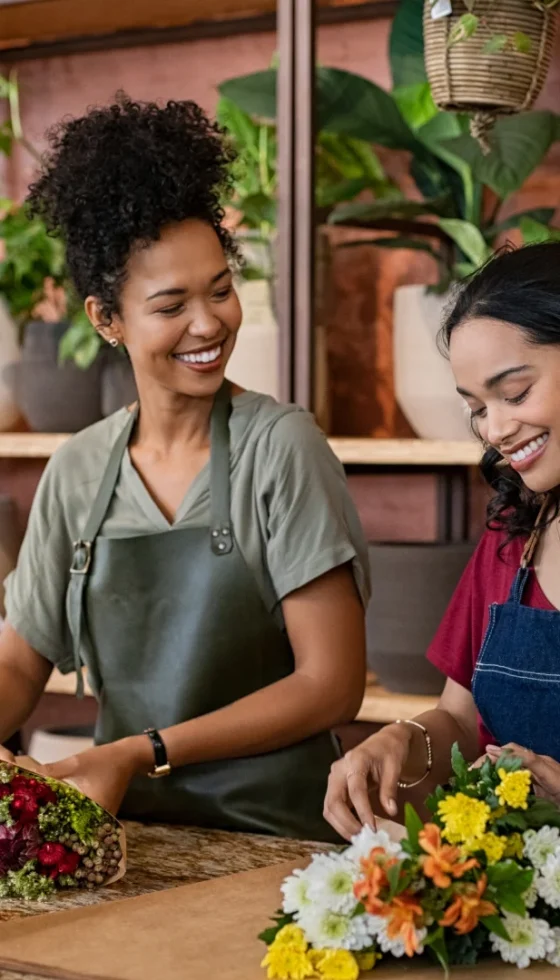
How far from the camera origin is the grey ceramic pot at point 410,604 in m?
2.78

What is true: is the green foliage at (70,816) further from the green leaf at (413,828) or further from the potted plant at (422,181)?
the potted plant at (422,181)

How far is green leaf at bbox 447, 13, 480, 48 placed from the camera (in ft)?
7.93

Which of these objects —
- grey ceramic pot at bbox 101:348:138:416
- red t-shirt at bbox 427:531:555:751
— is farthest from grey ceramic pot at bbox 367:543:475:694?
red t-shirt at bbox 427:531:555:751

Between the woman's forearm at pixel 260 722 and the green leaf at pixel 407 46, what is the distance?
1.57 m

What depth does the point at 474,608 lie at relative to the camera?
184 centimetres

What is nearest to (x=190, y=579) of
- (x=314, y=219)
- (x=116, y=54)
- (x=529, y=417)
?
(x=529, y=417)

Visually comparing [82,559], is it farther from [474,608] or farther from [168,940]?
[168,940]

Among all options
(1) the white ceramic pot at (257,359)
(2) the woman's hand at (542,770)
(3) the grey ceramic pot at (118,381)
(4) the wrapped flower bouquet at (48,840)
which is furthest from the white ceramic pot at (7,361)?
Result: (2) the woman's hand at (542,770)

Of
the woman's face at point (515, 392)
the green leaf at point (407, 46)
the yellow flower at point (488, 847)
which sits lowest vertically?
the yellow flower at point (488, 847)

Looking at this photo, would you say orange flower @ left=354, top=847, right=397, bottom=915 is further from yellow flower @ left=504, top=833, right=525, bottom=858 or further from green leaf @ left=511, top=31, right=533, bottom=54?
green leaf @ left=511, top=31, right=533, bottom=54

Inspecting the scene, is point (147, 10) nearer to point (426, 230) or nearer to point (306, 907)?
point (426, 230)

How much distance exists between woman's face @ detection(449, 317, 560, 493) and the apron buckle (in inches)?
27.4

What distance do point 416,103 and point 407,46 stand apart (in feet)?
0.38

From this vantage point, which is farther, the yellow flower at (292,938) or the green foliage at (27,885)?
the green foliage at (27,885)
